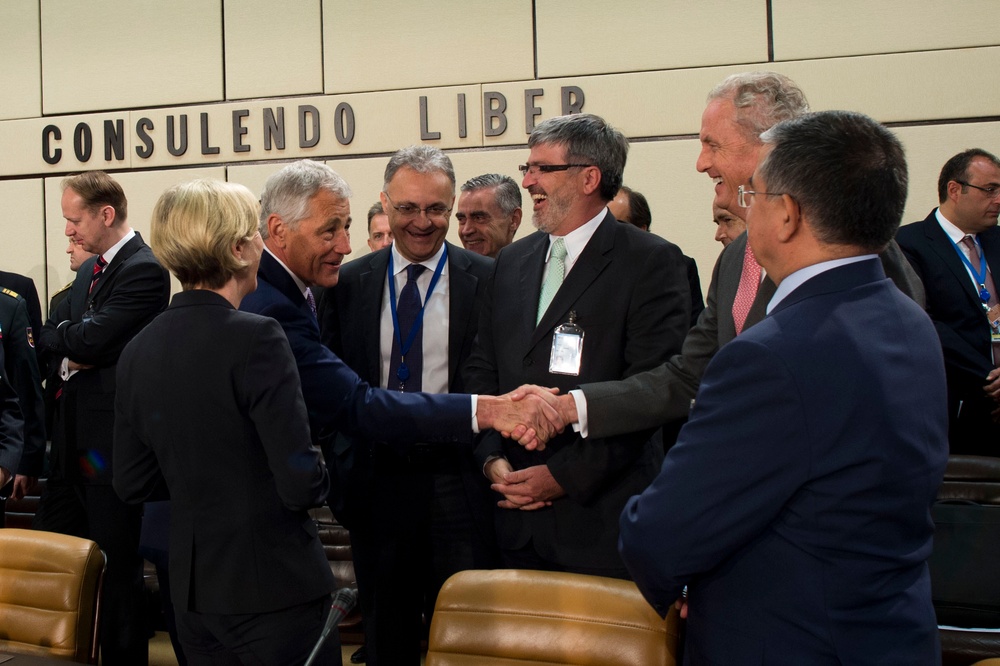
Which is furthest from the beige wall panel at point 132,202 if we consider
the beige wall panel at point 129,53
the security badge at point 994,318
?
the security badge at point 994,318

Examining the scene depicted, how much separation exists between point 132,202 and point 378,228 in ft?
5.76

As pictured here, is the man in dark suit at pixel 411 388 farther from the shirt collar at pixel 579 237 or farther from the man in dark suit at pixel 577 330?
the shirt collar at pixel 579 237

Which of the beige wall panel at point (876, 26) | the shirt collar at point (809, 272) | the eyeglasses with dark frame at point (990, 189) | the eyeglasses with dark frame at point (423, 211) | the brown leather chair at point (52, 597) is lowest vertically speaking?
the brown leather chair at point (52, 597)

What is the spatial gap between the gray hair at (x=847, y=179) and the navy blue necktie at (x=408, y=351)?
155 centimetres

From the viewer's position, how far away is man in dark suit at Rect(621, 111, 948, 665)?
1.22 m

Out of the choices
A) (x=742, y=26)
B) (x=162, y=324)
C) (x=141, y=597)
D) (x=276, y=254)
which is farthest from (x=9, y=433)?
(x=742, y=26)

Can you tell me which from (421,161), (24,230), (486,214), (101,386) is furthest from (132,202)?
(421,161)

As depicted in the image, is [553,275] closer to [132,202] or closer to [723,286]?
[723,286]

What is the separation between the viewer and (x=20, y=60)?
5.63m

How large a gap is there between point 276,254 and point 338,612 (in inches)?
43.5

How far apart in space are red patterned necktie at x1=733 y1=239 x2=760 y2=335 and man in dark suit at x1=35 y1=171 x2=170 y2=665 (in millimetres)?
2412

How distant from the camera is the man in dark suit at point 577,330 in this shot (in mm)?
2309

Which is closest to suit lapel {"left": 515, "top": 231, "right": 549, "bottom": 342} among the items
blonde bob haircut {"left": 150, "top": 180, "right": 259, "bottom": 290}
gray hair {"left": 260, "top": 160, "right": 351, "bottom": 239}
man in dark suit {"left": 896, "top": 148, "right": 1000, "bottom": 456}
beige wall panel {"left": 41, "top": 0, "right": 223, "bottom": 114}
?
gray hair {"left": 260, "top": 160, "right": 351, "bottom": 239}

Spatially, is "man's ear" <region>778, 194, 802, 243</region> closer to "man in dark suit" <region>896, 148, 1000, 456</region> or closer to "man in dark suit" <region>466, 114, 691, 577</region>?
"man in dark suit" <region>466, 114, 691, 577</region>
